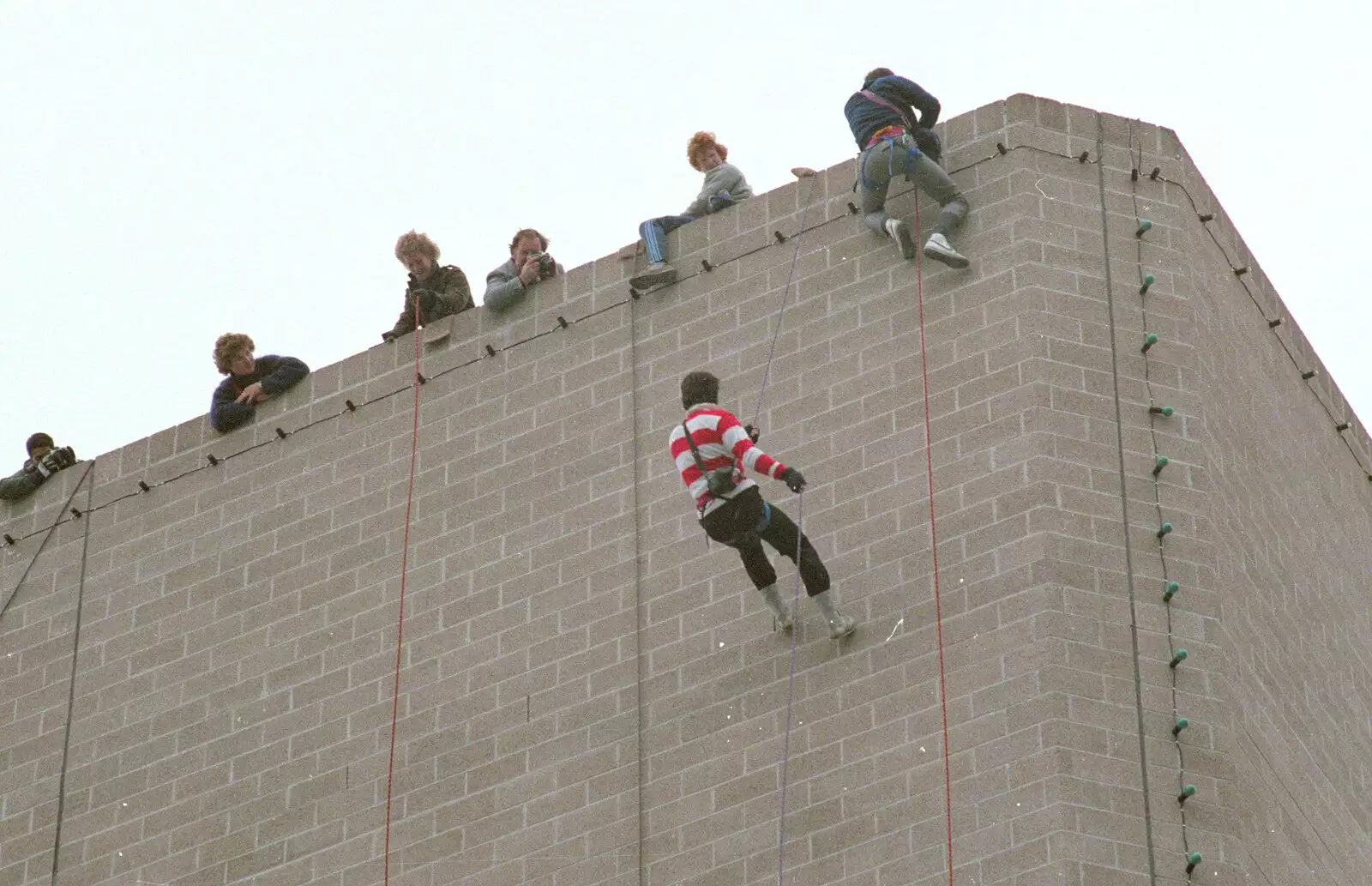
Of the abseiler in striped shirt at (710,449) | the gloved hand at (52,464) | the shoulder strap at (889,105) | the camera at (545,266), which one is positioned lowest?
the abseiler in striped shirt at (710,449)

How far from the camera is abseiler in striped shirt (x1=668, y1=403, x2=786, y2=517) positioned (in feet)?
71.6

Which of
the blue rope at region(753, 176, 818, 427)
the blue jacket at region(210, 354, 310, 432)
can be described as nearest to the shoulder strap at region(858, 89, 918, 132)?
the blue rope at region(753, 176, 818, 427)

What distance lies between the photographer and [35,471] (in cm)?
2712

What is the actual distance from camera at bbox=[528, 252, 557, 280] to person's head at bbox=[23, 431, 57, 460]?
4.28 meters

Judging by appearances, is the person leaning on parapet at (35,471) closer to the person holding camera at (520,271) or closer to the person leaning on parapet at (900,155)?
the person holding camera at (520,271)

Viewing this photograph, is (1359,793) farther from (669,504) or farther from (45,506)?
(45,506)

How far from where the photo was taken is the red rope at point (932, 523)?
21.2m

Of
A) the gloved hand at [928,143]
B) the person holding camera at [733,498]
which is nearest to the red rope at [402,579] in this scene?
the person holding camera at [733,498]

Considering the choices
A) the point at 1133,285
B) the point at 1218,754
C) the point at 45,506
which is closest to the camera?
the point at 1218,754

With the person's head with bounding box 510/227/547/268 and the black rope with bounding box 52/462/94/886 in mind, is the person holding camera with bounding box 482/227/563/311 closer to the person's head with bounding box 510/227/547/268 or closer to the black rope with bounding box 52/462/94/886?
the person's head with bounding box 510/227/547/268

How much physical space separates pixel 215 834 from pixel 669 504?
365 centimetres

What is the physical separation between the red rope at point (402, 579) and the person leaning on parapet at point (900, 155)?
3483 millimetres

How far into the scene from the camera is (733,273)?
24.3 metres

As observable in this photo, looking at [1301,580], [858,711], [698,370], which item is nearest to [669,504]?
[698,370]
